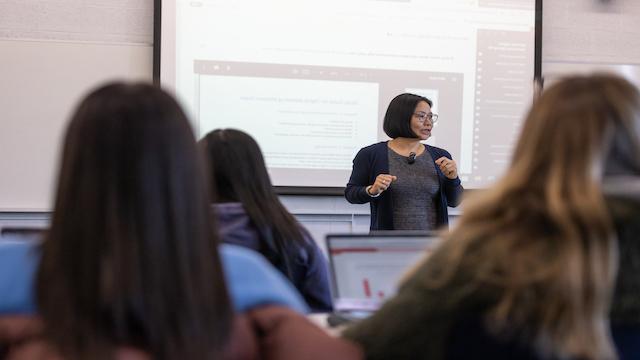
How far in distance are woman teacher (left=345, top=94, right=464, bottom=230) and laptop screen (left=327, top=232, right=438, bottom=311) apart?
4.81ft

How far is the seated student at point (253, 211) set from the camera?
1.90 metres

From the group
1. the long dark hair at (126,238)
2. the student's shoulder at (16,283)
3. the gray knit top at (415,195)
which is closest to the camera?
the long dark hair at (126,238)

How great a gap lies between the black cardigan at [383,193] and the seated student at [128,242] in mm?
2374

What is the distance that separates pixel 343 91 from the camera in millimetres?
4277

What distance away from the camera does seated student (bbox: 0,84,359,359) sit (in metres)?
0.90

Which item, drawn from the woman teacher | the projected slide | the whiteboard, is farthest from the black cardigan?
the whiteboard

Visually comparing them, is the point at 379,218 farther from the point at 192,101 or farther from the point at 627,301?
the point at 627,301

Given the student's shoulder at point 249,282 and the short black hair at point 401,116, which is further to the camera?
the short black hair at point 401,116

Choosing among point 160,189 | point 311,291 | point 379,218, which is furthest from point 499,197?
point 379,218

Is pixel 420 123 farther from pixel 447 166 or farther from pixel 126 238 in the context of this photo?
pixel 126 238

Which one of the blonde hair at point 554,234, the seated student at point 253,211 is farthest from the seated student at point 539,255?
the seated student at point 253,211

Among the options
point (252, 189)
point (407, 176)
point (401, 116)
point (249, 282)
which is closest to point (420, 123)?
point (401, 116)

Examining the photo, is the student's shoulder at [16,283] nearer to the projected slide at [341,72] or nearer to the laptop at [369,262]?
the laptop at [369,262]

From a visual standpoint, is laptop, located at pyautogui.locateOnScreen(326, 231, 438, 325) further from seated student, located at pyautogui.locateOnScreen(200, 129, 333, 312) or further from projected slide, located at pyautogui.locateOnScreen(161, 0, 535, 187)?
projected slide, located at pyautogui.locateOnScreen(161, 0, 535, 187)
